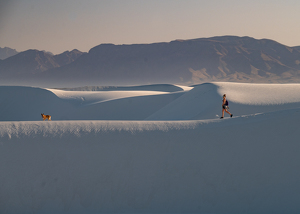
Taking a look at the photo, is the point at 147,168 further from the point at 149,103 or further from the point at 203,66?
the point at 203,66

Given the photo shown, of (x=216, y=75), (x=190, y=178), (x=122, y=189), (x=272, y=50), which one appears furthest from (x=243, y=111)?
(x=272, y=50)

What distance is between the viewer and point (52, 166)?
354 inches

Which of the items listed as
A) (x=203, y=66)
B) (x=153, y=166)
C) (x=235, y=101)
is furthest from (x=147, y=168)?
(x=203, y=66)

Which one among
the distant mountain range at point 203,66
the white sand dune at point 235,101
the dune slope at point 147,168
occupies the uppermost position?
the distant mountain range at point 203,66

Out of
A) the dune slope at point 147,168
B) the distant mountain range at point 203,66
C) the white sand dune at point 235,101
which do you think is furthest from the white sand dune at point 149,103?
the distant mountain range at point 203,66

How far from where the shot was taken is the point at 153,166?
9258 mm

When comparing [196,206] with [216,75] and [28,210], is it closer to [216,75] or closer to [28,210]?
[28,210]

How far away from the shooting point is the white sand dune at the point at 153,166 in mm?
8703

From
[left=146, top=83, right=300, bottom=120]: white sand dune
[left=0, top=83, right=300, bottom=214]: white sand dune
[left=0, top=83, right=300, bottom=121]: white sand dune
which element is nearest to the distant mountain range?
[left=0, top=83, right=300, bottom=121]: white sand dune

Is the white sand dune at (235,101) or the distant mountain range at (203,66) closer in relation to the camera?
the white sand dune at (235,101)

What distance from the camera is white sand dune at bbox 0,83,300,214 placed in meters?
8.70

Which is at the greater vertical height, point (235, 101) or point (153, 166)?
point (235, 101)

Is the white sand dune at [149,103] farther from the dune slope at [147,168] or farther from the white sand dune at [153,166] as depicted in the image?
the dune slope at [147,168]

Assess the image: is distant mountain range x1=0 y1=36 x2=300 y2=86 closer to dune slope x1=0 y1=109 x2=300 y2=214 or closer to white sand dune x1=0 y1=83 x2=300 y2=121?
white sand dune x1=0 y1=83 x2=300 y2=121
